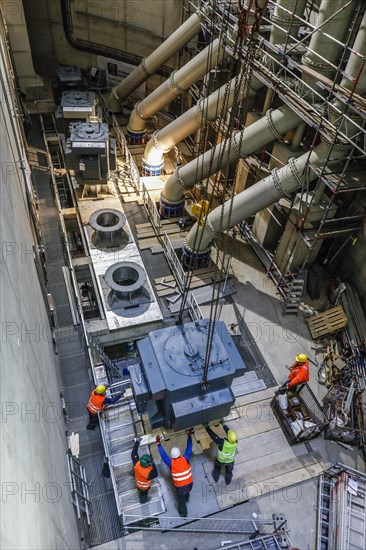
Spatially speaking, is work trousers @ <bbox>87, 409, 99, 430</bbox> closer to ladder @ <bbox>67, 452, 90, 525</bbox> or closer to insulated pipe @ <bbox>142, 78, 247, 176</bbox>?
ladder @ <bbox>67, 452, 90, 525</bbox>

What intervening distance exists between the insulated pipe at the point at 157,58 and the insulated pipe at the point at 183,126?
8.61ft

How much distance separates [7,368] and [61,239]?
32.1 ft

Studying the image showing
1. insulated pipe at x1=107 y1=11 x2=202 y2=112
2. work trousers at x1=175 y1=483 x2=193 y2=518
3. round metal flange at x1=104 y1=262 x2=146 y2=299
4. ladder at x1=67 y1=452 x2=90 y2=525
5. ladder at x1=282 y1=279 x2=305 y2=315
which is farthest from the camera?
insulated pipe at x1=107 y1=11 x2=202 y2=112

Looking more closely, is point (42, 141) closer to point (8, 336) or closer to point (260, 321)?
point (260, 321)

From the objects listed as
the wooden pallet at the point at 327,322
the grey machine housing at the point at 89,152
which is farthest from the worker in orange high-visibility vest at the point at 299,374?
the grey machine housing at the point at 89,152

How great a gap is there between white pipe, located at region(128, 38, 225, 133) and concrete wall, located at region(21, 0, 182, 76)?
334cm

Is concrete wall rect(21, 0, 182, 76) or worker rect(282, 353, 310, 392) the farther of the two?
concrete wall rect(21, 0, 182, 76)

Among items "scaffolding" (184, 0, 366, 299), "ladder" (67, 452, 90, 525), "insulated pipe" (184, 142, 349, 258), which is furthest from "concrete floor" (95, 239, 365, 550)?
"insulated pipe" (184, 142, 349, 258)

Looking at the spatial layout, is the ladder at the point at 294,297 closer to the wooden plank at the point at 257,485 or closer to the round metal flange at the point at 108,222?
the wooden plank at the point at 257,485

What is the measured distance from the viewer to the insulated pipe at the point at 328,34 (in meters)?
8.41

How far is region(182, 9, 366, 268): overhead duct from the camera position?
26.9ft

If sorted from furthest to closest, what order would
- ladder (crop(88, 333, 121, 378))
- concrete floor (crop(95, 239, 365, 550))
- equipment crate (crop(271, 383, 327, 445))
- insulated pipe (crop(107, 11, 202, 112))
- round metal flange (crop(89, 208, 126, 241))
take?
insulated pipe (crop(107, 11, 202, 112)) < round metal flange (crop(89, 208, 126, 241)) < ladder (crop(88, 333, 121, 378)) < equipment crate (crop(271, 383, 327, 445)) < concrete floor (crop(95, 239, 365, 550))

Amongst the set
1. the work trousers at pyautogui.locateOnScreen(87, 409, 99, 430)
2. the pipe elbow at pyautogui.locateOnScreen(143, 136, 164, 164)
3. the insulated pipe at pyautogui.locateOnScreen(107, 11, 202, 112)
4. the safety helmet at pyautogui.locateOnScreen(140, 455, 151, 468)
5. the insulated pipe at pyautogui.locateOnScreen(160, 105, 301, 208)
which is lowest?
the safety helmet at pyautogui.locateOnScreen(140, 455, 151, 468)

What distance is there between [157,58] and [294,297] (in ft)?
32.6
